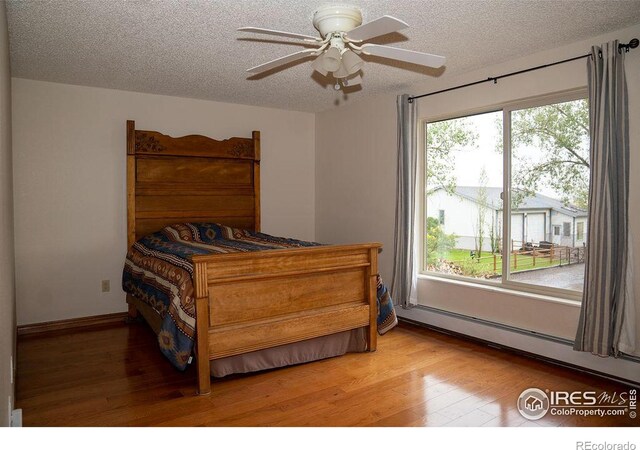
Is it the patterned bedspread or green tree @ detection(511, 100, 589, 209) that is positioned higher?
green tree @ detection(511, 100, 589, 209)

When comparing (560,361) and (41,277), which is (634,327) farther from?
(41,277)

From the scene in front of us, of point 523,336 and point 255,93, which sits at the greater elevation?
point 255,93

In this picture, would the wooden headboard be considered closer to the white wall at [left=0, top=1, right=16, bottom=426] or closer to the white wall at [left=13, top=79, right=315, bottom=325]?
the white wall at [left=13, top=79, right=315, bottom=325]

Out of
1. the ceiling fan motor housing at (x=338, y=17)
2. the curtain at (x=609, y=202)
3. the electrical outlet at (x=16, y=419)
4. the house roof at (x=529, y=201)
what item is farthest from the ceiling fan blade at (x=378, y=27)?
the electrical outlet at (x=16, y=419)

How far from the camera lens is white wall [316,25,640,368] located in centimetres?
306

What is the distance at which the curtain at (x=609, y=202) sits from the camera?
9.09 ft

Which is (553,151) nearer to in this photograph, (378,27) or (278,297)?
(378,27)

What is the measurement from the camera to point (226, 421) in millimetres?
2373

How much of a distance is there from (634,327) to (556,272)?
0.70 meters

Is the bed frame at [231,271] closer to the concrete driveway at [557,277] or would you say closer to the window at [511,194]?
the window at [511,194]

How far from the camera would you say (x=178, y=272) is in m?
2.97

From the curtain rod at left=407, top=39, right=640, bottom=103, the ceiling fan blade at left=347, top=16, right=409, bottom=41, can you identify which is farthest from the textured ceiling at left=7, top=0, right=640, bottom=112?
the ceiling fan blade at left=347, top=16, right=409, bottom=41

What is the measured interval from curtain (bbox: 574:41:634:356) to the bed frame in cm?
144

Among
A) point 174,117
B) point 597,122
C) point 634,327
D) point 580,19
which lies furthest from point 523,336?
point 174,117
